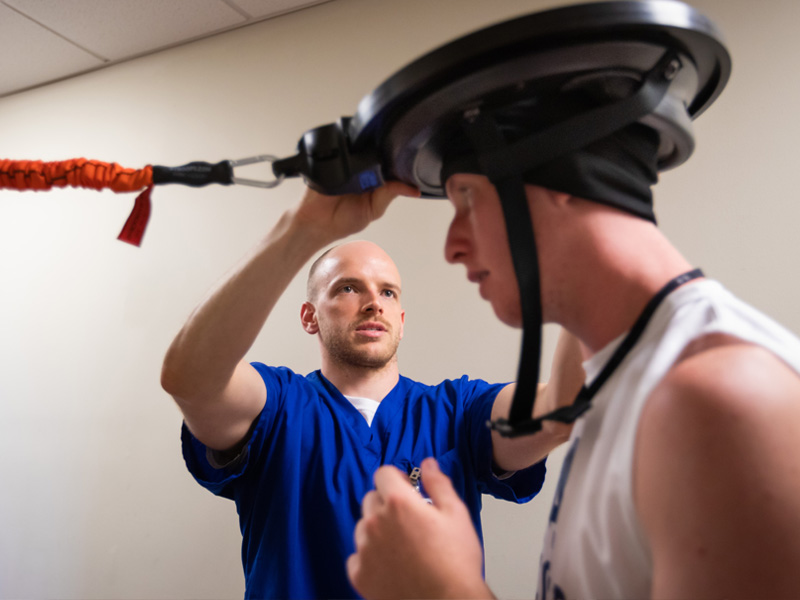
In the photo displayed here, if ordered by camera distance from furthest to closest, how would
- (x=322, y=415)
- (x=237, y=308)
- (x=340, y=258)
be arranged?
(x=340, y=258) → (x=322, y=415) → (x=237, y=308)

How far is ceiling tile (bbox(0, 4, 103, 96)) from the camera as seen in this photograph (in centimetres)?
208

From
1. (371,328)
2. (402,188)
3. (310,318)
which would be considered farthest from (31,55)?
(402,188)

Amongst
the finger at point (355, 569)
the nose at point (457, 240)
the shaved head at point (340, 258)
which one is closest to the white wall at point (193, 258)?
the shaved head at point (340, 258)

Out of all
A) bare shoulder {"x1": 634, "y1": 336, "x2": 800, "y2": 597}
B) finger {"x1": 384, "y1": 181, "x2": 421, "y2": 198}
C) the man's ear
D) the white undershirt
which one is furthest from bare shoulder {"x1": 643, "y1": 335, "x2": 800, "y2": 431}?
the man's ear

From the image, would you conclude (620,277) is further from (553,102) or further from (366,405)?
(366,405)

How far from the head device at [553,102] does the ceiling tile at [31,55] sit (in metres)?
2.19

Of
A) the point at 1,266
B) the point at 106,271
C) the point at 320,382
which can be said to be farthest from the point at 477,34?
the point at 1,266

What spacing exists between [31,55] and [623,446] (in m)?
2.71

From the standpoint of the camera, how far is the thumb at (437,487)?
49cm

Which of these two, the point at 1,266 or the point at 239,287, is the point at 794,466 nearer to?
the point at 239,287

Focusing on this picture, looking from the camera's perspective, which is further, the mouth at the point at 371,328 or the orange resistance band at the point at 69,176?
the mouth at the point at 371,328

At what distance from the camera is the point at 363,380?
1376mm

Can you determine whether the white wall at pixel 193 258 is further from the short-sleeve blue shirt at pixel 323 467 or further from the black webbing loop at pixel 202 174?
the black webbing loop at pixel 202 174

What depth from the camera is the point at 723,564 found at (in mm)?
357
